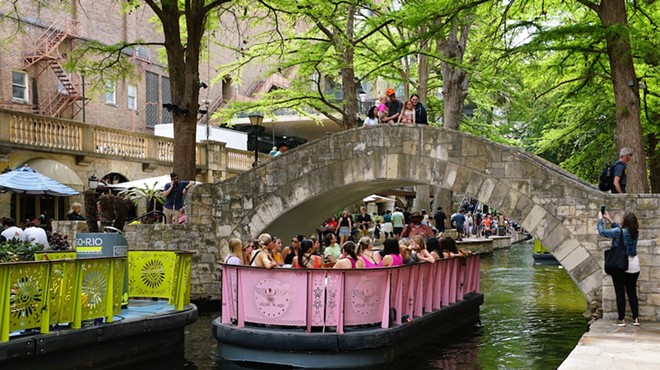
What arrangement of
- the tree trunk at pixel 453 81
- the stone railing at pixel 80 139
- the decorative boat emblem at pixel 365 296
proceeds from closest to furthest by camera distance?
the decorative boat emblem at pixel 365 296 < the stone railing at pixel 80 139 < the tree trunk at pixel 453 81

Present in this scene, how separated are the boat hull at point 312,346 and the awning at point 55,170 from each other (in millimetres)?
11690

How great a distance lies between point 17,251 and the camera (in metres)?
12.5

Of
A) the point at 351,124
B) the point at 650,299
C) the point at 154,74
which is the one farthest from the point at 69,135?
the point at 650,299

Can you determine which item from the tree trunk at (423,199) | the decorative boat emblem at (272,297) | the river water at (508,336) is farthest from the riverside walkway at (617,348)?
the tree trunk at (423,199)

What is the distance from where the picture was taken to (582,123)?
2625 centimetres

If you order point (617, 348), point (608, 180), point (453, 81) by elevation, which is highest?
point (453, 81)

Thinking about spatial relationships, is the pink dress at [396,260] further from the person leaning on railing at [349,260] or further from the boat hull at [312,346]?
the boat hull at [312,346]

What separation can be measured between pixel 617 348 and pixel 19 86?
2279 cm

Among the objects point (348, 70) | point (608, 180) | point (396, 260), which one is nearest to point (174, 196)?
point (396, 260)

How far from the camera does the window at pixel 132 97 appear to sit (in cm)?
3312

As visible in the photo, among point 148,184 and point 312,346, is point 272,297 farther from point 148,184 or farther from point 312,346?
point 148,184

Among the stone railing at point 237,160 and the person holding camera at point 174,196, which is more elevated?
the stone railing at point 237,160

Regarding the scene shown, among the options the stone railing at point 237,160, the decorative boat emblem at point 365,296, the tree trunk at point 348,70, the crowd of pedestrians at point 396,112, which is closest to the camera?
the decorative boat emblem at point 365,296

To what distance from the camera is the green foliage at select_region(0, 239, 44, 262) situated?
38.9 ft
